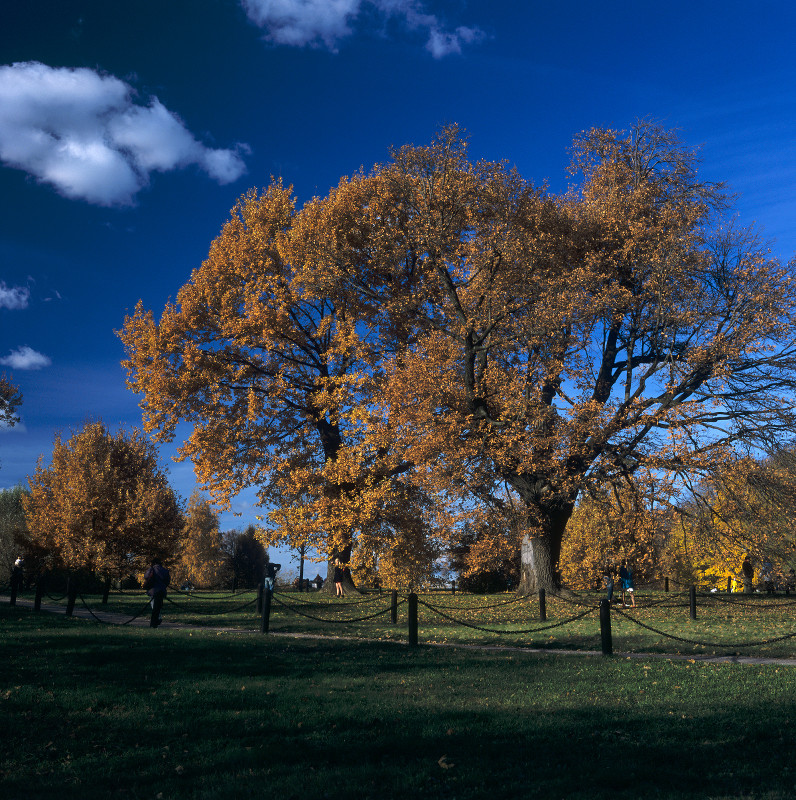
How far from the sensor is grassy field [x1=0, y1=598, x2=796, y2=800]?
5.42 m

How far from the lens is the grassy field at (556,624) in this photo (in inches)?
542

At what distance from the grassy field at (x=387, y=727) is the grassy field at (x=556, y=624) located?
261cm

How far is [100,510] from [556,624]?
2194cm

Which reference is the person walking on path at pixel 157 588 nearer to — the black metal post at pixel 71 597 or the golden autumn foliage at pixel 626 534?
the black metal post at pixel 71 597

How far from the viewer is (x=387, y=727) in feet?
22.7

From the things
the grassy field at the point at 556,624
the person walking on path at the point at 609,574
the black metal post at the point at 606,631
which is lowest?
the grassy field at the point at 556,624

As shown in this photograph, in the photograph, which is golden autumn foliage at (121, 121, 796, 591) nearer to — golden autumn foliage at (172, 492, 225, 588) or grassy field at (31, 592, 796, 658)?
grassy field at (31, 592, 796, 658)

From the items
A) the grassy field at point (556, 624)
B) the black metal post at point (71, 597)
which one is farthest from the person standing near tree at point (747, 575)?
the black metal post at point (71, 597)

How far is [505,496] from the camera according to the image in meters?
24.6

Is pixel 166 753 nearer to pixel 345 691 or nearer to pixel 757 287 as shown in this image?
pixel 345 691

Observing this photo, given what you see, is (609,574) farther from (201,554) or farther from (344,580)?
(201,554)

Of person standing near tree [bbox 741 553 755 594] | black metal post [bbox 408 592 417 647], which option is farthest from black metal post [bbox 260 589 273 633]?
person standing near tree [bbox 741 553 755 594]

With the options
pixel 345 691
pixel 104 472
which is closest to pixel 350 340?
pixel 104 472

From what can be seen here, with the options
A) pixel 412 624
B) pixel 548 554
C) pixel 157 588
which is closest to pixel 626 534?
pixel 548 554
